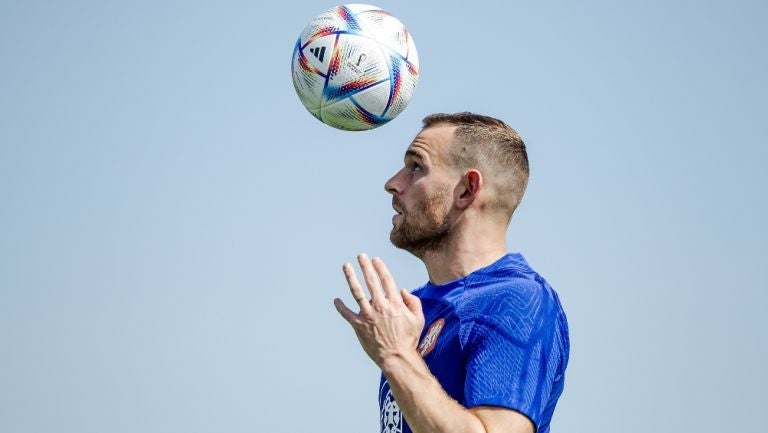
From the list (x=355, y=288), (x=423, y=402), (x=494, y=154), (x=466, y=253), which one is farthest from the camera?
(x=494, y=154)

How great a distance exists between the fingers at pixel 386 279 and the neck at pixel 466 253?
1.60 m

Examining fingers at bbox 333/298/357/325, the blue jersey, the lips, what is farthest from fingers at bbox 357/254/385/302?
the lips

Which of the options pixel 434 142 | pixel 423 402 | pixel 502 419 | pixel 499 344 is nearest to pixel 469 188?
pixel 434 142

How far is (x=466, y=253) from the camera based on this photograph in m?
7.71

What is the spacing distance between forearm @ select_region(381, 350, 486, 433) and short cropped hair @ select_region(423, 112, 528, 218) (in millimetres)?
2182

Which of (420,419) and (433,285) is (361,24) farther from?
(420,419)

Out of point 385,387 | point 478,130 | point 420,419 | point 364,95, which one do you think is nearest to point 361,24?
point 364,95

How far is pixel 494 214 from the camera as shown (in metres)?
7.85

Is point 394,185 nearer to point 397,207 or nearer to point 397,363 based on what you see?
point 397,207

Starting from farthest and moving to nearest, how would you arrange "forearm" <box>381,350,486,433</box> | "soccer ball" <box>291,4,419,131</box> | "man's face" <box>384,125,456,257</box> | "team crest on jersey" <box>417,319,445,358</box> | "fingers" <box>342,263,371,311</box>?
"soccer ball" <box>291,4,419,131</box>
"man's face" <box>384,125,456,257</box>
"team crest on jersey" <box>417,319,445,358</box>
"fingers" <box>342,263,371,311</box>
"forearm" <box>381,350,486,433</box>

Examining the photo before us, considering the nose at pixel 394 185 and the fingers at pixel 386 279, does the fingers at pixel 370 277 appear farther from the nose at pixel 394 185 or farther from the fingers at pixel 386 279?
the nose at pixel 394 185

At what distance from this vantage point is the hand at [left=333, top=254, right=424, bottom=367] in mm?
6070

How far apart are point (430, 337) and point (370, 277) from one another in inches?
48.5

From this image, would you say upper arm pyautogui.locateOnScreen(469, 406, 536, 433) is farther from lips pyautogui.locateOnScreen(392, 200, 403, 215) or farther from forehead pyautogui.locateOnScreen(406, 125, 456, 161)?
forehead pyautogui.locateOnScreen(406, 125, 456, 161)
